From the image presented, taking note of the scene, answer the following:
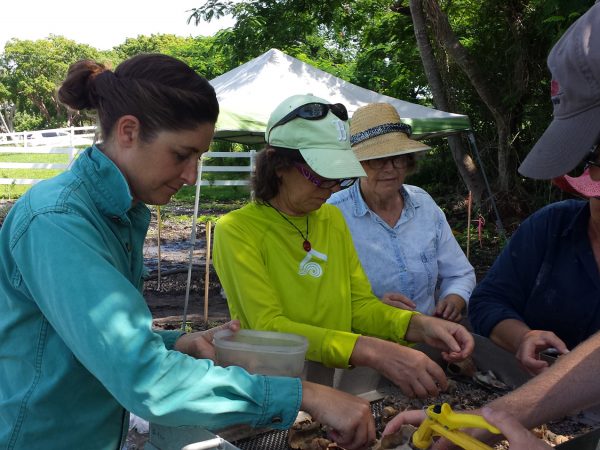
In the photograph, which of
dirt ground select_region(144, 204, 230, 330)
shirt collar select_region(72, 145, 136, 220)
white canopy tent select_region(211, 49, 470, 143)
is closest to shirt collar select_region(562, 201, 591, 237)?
shirt collar select_region(72, 145, 136, 220)

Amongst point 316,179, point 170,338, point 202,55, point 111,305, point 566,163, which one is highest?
point 202,55

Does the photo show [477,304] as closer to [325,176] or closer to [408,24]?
[325,176]

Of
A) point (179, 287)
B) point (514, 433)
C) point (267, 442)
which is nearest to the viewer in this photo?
point (514, 433)

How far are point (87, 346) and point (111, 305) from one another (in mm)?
84

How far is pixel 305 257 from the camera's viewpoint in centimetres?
216

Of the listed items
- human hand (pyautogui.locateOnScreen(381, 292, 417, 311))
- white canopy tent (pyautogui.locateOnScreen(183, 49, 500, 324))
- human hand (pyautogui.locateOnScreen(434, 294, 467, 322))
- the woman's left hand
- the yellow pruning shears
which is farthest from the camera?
white canopy tent (pyautogui.locateOnScreen(183, 49, 500, 324))

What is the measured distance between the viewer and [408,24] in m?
10.6

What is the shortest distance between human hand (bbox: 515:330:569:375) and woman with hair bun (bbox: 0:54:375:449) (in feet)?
2.26

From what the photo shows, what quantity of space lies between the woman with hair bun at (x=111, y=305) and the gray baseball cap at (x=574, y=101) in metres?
0.65

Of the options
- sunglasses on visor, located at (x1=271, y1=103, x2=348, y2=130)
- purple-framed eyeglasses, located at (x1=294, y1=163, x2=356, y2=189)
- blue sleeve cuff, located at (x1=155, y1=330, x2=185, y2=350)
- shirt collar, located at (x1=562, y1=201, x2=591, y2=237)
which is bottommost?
blue sleeve cuff, located at (x1=155, y1=330, x2=185, y2=350)

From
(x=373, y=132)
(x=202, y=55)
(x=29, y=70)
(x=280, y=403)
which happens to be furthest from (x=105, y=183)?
(x=29, y=70)

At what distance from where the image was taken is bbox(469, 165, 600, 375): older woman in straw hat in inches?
76.2

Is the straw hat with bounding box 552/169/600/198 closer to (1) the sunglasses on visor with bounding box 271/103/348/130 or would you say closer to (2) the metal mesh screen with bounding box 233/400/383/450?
(1) the sunglasses on visor with bounding box 271/103/348/130

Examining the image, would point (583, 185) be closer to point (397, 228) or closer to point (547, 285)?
point (547, 285)
